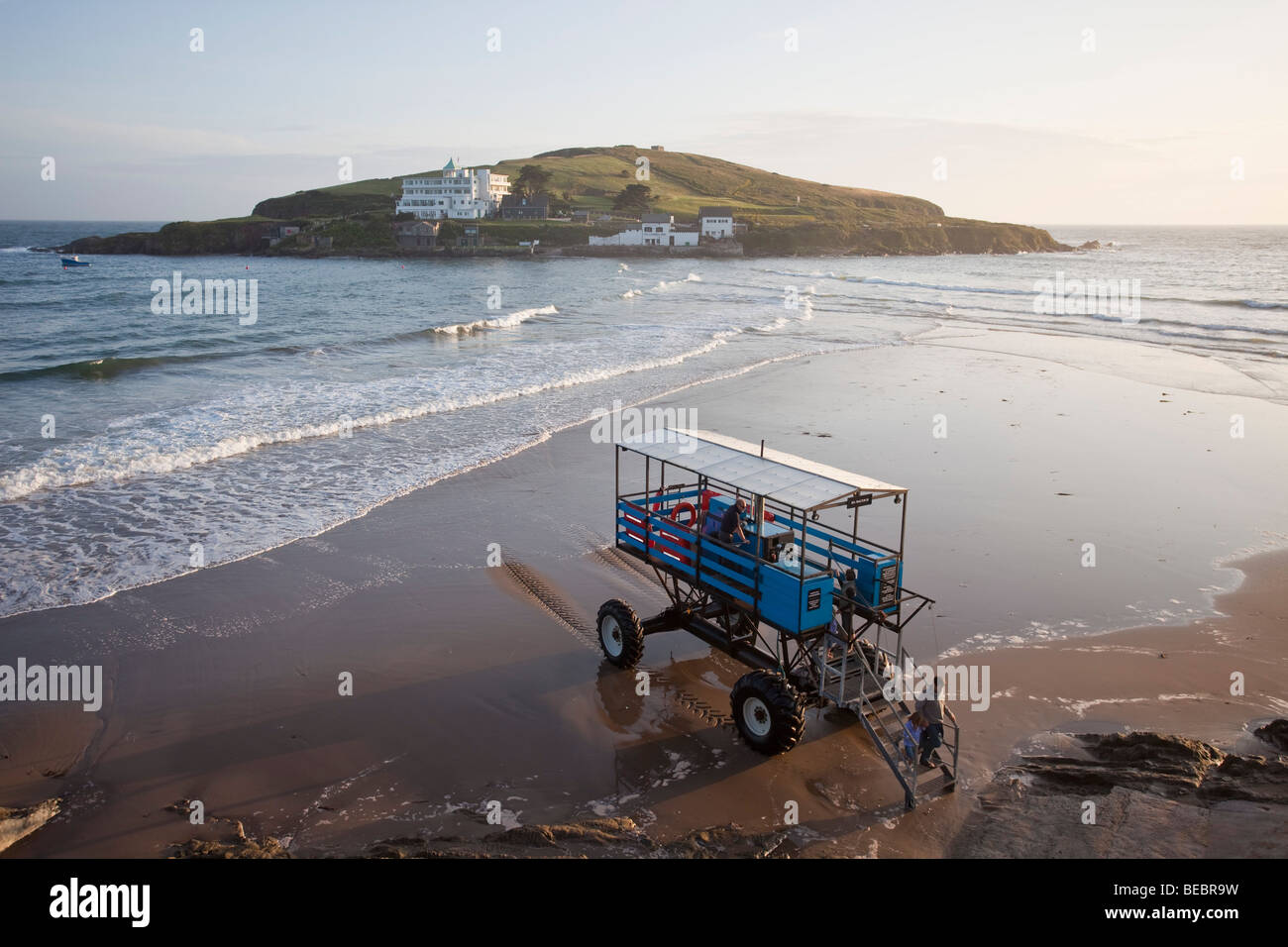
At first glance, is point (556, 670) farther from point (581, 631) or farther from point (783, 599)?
point (783, 599)

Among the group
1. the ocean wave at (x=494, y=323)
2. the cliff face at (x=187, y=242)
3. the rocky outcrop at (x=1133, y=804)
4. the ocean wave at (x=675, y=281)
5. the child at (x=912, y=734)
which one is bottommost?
the rocky outcrop at (x=1133, y=804)

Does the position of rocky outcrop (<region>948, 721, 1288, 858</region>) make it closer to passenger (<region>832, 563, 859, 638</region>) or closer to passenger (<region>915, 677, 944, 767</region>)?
passenger (<region>915, 677, 944, 767</region>)

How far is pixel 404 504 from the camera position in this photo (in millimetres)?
18609

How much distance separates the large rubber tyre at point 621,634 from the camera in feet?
38.9

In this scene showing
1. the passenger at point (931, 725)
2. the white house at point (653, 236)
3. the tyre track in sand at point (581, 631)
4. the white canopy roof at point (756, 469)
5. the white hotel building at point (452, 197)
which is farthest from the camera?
the white hotel building at point (452, 197)

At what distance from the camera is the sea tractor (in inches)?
387

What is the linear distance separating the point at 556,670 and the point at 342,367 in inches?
1064

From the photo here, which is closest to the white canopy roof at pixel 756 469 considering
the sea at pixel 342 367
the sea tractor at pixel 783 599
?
the sea tractor at pixel 783 599

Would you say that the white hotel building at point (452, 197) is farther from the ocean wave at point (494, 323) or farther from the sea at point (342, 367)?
the ocean wave at point (494, 323)

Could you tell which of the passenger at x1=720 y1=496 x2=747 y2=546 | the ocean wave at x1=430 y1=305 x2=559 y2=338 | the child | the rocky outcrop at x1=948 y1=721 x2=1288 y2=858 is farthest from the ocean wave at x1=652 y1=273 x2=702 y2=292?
the rocky outcrop at x1=948 y1=721 x2=1288 y2=858

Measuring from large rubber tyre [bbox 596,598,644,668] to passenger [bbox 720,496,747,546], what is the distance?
1787 mm

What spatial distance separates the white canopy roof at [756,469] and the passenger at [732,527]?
0.44 m

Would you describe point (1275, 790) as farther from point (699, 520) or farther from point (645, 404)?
point (645, 404)

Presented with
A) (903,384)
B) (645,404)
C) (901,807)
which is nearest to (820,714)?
(901,807)
